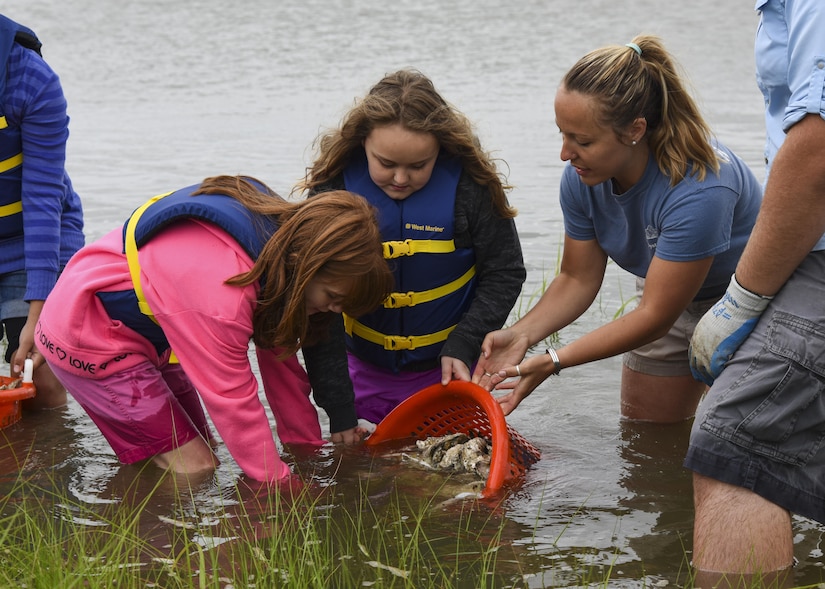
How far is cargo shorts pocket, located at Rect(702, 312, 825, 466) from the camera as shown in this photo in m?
2.95

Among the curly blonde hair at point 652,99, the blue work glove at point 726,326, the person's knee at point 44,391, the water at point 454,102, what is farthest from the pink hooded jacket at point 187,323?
the blue work glove at point 726,326

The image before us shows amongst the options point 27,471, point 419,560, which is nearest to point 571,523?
point 419,560

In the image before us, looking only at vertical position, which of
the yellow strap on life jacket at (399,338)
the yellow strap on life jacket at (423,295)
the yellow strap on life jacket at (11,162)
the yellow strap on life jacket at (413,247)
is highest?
the yellow strap on life jacket at (11,162)

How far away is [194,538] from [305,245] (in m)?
1.08

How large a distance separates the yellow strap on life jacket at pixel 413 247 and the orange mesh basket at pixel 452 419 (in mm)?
563

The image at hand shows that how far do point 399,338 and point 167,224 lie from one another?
1.23m

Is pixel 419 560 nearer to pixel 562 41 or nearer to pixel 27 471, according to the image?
pixel 27 471

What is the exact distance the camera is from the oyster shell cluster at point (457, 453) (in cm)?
409

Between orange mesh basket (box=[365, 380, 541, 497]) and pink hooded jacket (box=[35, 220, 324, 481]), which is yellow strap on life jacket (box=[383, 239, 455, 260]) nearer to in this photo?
orange mesh basket (box=[365, 380, 541, 497])

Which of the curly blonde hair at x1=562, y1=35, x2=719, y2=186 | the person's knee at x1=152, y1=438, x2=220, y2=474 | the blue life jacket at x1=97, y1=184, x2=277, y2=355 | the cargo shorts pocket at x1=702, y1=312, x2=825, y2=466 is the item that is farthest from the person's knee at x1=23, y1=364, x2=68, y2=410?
the cargo shorts pocket at x1=702, y1=312, x2=825, y2=466

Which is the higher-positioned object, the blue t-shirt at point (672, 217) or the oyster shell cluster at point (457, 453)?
the blue t-shirt at point (672, 217)

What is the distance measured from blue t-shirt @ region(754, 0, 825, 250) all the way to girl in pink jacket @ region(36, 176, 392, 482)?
1399 mm

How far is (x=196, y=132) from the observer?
1166 cm

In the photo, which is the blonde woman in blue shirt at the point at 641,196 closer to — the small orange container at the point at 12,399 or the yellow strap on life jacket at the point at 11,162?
the small orange container at the point at 12,399
